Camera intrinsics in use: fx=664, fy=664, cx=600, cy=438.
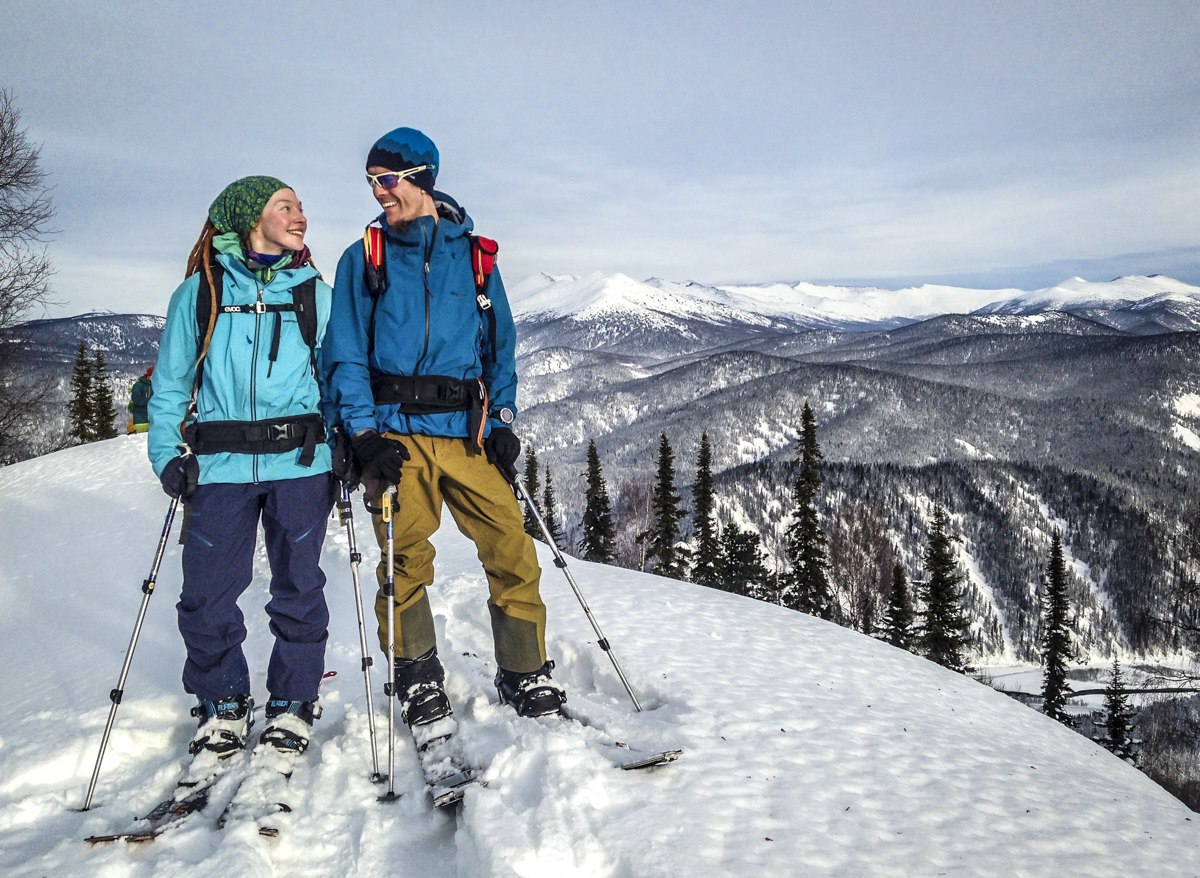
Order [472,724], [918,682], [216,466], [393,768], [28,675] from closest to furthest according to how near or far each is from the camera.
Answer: [393,768] < [216,466] < [472,724] < [28,675] < [918,682]

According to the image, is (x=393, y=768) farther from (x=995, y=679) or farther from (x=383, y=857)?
(x=995, y=679)

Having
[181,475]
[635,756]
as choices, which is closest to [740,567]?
[635,756]

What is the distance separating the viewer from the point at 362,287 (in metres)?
3.75

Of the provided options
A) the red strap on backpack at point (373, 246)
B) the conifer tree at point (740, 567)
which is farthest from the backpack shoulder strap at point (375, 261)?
the conifer tree at point (740, 567)

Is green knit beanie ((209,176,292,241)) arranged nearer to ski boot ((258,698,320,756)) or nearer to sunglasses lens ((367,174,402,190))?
sunglasses lens ((367,174,402,190))

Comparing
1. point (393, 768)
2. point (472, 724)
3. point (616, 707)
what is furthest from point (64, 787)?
point (616, 707)

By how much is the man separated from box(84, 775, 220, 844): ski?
1017 mm

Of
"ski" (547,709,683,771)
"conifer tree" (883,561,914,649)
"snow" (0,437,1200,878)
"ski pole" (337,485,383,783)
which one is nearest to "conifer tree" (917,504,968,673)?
"conifer tree" (883,561,914,649)

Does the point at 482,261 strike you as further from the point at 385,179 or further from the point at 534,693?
the point at 534,693

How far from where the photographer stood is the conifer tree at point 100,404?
3556cm

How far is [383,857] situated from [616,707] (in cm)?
175

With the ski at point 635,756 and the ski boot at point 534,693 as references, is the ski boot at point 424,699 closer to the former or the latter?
the ski boot at point 534,693

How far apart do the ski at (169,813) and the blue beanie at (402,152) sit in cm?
336

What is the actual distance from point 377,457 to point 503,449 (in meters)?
0.78
